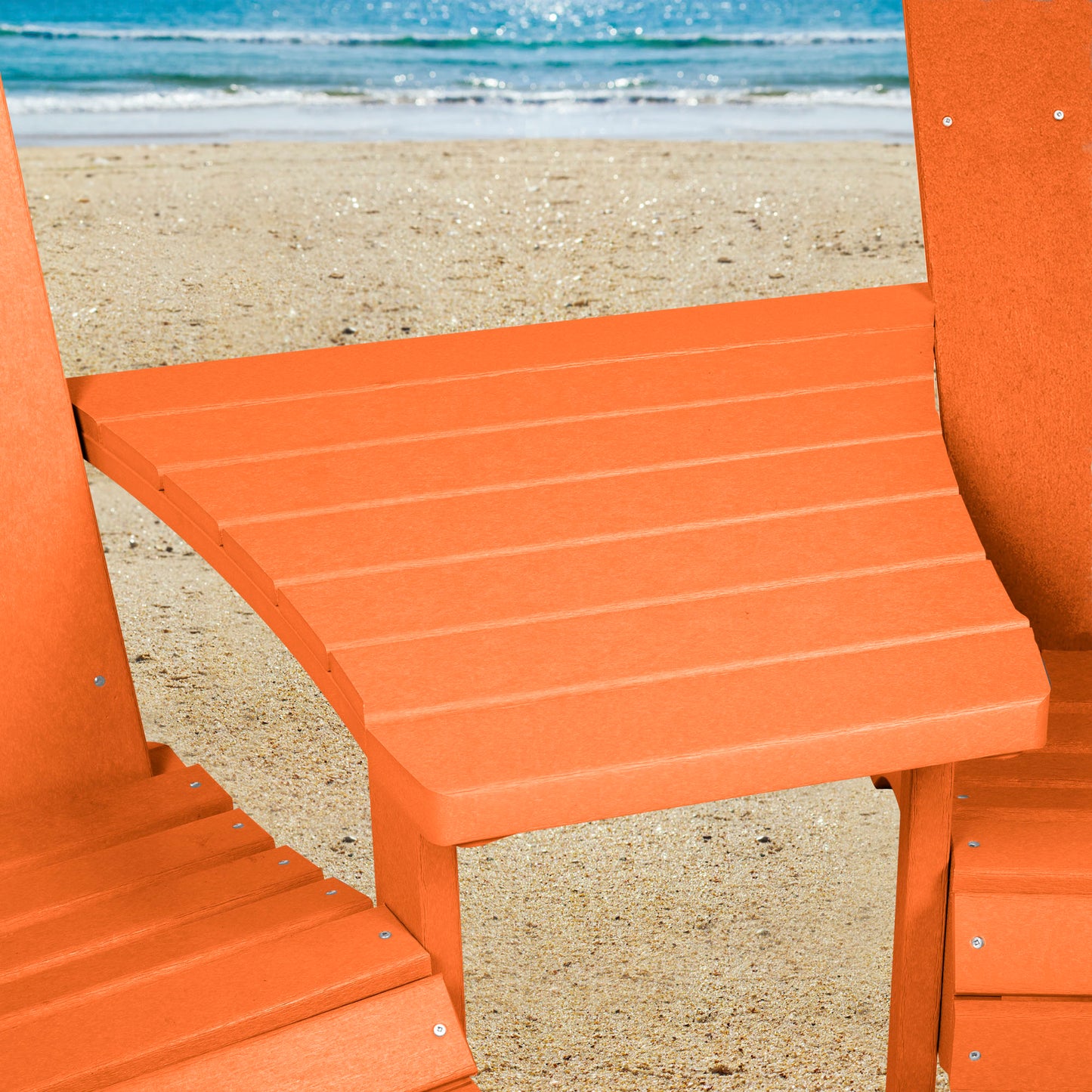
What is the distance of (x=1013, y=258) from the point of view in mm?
1661

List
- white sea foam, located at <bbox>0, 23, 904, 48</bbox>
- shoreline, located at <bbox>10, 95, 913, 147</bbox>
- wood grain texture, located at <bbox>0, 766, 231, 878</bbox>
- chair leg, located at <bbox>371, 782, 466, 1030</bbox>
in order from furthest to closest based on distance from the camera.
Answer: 1. white sea foam, located at <bbox>0, 23, 904, 48</bbox>
2. shoreline, located at <bbox>10, 95, 913, 147</bbox>
3. wood grain texture, located at <bbox>0, 766, 231, 878</bbox>
4. chair leg, located at <bbox>371, 782, 466, 1030</bbox>

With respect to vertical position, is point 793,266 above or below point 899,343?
below

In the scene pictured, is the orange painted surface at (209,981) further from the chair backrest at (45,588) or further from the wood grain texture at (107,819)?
the chair backrest at (45,588)

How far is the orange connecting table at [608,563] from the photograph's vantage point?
1095 millimetres

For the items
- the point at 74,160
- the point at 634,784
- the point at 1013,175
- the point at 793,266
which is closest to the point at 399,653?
the point at 634,784

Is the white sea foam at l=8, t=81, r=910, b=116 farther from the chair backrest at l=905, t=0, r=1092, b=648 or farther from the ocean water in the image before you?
the chair backrest at l=905, t=0, r=1092, b=648

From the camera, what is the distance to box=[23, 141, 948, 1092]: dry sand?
1973 millimetres

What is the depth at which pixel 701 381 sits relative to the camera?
1.59 meters

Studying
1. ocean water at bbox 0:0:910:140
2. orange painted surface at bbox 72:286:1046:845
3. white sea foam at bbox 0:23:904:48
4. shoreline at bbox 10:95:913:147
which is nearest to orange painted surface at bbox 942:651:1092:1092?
orange painted surface at bbox 72:286:1046:845

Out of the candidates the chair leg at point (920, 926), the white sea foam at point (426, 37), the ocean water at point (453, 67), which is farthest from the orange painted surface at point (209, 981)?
the white sea foam at point (426, 37)

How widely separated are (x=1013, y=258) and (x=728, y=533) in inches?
23.3

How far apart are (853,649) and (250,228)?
15.3 feet

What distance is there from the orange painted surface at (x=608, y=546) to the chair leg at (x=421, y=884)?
0.41 ft

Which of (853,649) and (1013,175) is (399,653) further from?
(1013,175)
